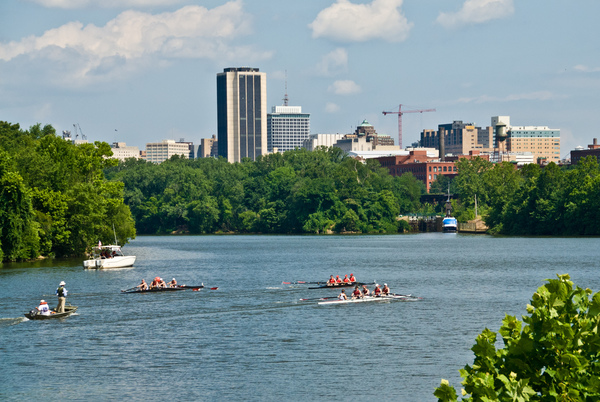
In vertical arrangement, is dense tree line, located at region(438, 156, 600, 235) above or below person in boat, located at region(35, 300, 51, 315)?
above

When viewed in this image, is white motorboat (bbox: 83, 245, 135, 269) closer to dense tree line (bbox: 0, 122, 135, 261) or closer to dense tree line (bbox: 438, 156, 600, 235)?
dense tree line (bbox: 0, 122, 135, 261)

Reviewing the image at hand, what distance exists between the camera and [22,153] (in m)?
111

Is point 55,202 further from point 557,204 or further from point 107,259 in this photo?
point 557,204

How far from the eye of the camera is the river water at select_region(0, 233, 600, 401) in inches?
1495

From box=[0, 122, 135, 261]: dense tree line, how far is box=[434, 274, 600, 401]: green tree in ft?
280

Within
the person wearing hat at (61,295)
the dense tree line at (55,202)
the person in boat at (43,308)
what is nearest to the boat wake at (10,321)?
the person in boat at (43,308)

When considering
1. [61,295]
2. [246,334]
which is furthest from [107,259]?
[246,334]

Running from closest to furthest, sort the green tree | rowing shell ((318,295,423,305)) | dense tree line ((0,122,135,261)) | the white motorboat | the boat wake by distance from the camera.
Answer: the green tree
the boat wake
rowing shell ((318,295,423,305))
dense tree line ((0,122,135,261))
the white motorboat

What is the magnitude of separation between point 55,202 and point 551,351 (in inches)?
3799

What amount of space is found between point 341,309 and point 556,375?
49.1 metres

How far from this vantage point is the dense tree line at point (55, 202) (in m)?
94.6

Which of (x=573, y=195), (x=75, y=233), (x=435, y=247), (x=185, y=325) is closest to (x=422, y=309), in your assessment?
(x=185, y=325)

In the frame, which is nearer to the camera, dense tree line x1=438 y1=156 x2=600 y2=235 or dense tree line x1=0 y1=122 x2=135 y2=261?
dense tree line x1=0 y1=122 x2=135 y2=261

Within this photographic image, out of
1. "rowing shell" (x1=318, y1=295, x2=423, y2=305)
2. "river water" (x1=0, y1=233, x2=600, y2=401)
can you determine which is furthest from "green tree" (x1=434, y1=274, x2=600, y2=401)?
"rowing shell" (x1=318, y1=295, x2=423, y2=305)
